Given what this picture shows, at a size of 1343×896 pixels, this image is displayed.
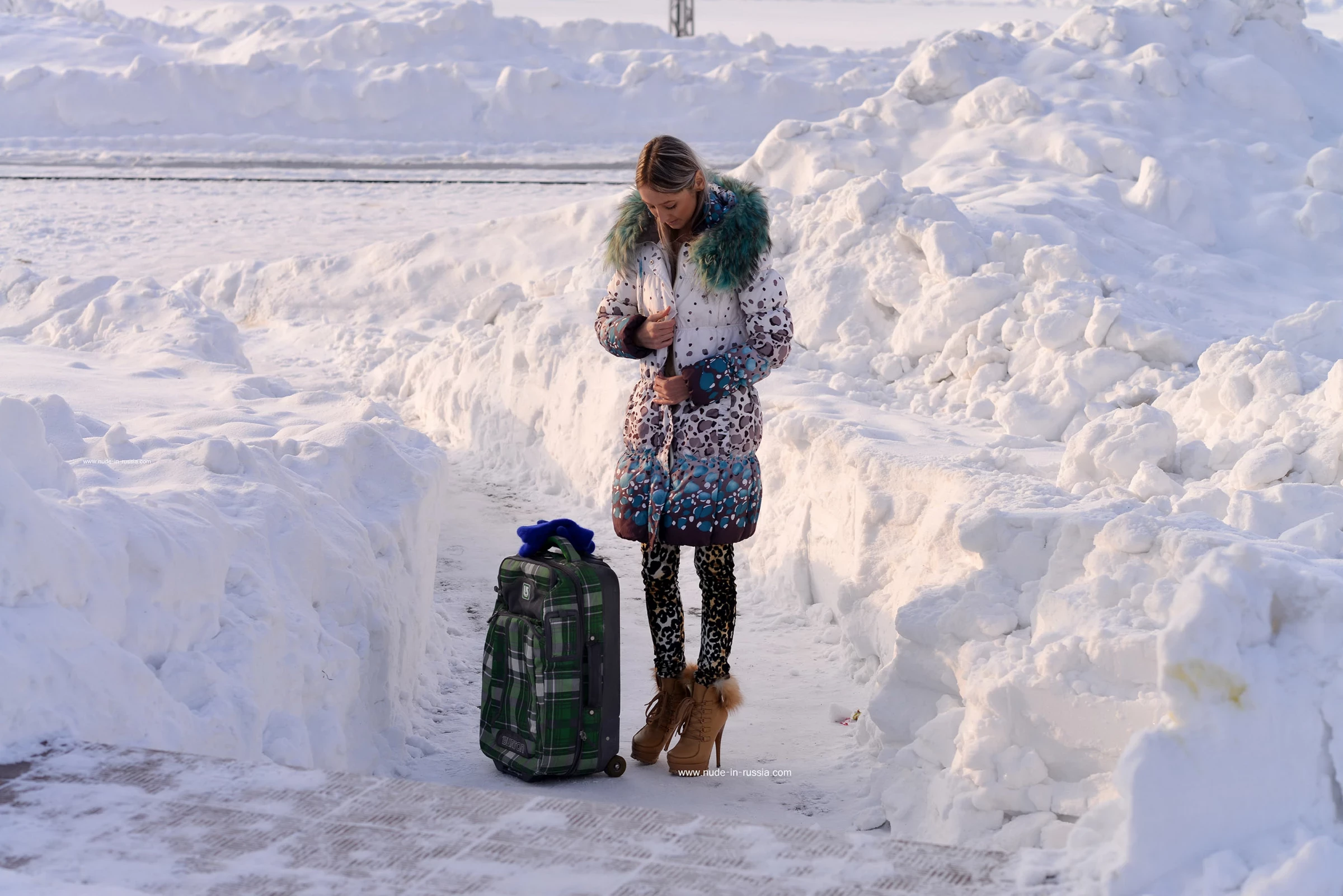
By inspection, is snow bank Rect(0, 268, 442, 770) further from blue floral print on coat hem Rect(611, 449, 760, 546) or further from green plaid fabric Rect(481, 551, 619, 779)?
blue floral print on coat hem Rect(611, 449, 760, 546)

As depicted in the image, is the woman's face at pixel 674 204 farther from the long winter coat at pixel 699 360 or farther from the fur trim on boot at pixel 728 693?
the fur trim on boot at pixel 728 693

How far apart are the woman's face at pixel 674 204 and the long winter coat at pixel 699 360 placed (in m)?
0.05

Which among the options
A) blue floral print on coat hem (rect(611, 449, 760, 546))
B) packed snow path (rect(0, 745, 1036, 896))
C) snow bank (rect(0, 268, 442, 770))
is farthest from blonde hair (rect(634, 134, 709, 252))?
packed snow path (rect(0, 745, 1036, 896))

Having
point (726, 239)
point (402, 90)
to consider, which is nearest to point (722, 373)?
point (726, 239)

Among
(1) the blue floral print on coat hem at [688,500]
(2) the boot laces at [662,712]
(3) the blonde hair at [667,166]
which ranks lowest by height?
(2) the boot laces at [662,712]

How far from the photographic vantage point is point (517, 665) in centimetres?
342

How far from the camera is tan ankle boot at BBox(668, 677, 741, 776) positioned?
11.4ft

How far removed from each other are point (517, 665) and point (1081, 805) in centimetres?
146

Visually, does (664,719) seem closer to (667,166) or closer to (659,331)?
(659,331)

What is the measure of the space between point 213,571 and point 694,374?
129 centimetres

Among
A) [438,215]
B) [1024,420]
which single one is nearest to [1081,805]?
[1024,420]

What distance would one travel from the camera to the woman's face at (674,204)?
322 cm

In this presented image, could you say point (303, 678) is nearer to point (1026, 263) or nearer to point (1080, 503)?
point (1080, 503)

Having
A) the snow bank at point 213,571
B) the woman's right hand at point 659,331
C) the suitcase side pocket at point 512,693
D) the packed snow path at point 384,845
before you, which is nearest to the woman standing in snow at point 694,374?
the woman's right hand at point 659,331
